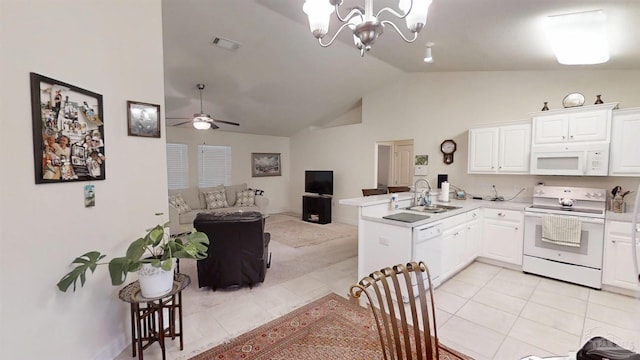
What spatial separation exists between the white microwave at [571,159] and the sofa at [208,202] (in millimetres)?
5524

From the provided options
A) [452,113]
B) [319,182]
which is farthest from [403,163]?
[452,113]

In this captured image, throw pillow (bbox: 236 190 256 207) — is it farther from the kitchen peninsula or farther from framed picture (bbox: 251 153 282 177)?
the kitchen peninsula

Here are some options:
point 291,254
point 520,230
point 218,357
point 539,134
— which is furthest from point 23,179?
point 539,134

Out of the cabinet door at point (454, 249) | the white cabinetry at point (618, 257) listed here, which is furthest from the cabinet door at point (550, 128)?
the cabinet door at point (454, 249)

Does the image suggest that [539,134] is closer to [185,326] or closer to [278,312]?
[278,312]

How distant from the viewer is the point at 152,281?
6.04 feet

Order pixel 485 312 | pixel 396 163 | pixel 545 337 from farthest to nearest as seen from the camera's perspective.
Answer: pixel 396 163 < pixel 485 312 < pixel 545 337

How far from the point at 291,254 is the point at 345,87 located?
3621 mm

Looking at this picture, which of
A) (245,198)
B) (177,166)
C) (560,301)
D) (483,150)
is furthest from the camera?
(245,198)

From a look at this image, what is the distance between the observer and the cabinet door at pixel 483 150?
161 inches

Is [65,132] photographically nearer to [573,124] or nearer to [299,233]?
[299,233]

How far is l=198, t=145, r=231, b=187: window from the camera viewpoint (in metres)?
6.78

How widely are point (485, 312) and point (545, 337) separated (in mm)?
474

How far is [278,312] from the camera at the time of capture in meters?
2.69
